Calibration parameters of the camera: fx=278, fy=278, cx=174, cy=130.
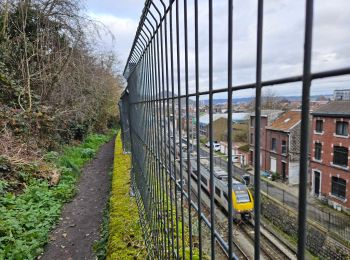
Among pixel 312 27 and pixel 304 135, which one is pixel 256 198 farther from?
pixel 312 27

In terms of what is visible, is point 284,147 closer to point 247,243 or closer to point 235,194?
point 235,194

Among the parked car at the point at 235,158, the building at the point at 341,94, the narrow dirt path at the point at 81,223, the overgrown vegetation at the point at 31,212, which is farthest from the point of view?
the narrow dirt path at the point at 81,223

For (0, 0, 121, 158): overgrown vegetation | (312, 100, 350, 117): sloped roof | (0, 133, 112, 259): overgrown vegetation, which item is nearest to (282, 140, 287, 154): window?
Result: (312, 100, 350, 117): sloped roof

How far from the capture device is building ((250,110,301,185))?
0.51m

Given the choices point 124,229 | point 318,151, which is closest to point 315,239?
point 318,151

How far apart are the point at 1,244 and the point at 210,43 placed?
4539 millimetres

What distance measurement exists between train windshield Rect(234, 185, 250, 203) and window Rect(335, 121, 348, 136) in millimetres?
396

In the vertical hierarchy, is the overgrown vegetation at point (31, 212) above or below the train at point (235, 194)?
below

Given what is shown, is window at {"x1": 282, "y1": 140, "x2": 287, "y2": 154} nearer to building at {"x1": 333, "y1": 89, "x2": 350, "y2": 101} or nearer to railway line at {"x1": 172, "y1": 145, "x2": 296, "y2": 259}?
building at {"x1": 333, "y1": 89, "x2": 350, "y2": 101}

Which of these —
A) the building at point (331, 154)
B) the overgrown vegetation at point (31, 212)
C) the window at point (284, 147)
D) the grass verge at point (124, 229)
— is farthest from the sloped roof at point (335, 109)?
the overgrown vegetation at point (31, 212)

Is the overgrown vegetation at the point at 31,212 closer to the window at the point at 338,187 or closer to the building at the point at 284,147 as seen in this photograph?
the building at the point at 284,147

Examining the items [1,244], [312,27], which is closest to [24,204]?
[1,244]

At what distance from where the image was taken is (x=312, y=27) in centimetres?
42

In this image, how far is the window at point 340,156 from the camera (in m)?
0.42
